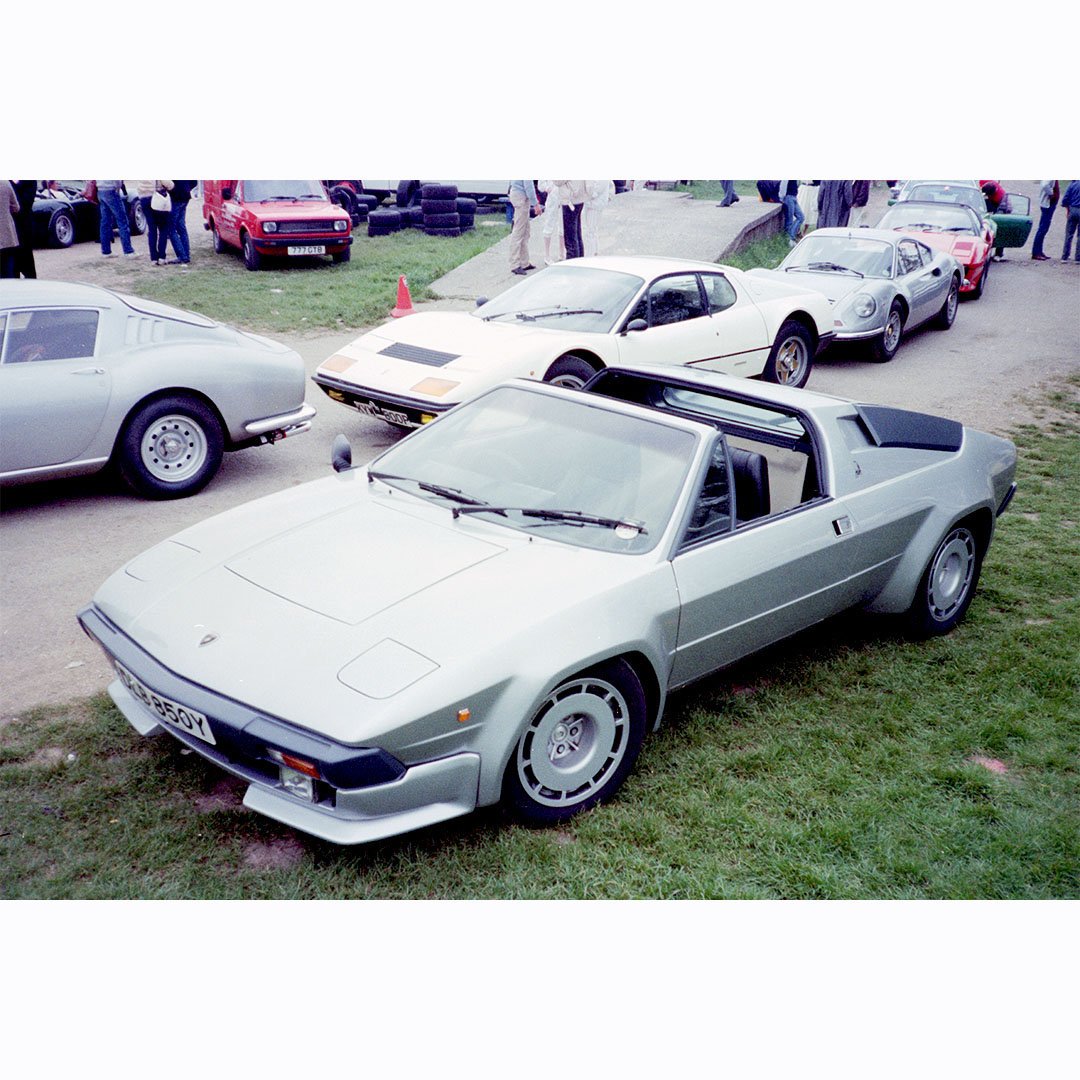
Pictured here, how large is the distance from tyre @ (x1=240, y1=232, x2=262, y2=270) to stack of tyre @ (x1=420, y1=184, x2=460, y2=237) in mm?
3429

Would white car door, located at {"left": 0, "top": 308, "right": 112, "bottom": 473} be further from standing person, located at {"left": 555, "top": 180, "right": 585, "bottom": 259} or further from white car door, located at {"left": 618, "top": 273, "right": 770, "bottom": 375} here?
standing person, located at {"left": 555, "top": 180, "right": 585, "bottom": 259}

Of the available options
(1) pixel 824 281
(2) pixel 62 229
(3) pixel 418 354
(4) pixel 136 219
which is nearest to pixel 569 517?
(3) pixel 418 354

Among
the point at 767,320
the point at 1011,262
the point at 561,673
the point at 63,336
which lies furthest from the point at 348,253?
the point at 561,673

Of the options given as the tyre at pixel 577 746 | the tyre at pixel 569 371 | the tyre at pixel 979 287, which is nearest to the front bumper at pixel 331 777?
the tyre at pixel 577 746

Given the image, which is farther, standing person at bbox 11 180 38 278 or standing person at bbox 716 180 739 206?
standing person at bbox 716 180 739 206

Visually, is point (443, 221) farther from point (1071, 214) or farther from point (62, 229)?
point (1071, 214)

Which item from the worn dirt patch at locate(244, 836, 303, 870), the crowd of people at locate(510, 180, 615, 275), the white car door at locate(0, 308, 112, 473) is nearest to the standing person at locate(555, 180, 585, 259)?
the crowd of people at locate(510, 180, 615, 275)

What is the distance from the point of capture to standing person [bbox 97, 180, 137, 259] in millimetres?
12352

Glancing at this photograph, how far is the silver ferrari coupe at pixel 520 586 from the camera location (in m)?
2.91

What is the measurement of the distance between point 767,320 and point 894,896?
246 inches

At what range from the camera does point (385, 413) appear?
23.0 ft

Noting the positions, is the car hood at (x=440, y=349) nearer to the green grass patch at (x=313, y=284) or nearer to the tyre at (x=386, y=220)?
the green grass patch at (x=313, y=284)

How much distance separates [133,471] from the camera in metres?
6.07

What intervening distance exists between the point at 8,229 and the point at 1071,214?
596 inches
